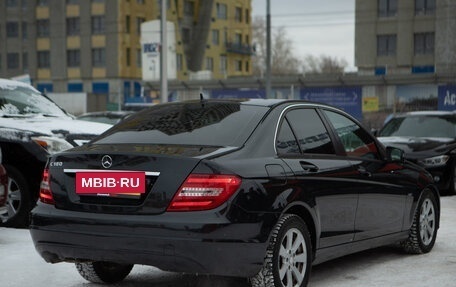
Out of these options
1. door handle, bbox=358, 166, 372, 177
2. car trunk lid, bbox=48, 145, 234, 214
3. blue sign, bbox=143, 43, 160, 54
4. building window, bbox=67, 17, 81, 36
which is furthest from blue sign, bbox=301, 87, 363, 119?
building window, bbox=67, 17, 81, 36

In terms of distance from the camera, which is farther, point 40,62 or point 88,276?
point 40,62

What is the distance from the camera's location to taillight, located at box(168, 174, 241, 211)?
4.47 meters

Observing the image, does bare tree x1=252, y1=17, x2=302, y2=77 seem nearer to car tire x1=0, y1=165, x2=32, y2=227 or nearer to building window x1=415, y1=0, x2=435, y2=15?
building window x1=415, y1=0, x2=435, y2=15

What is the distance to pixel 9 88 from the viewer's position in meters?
9.71

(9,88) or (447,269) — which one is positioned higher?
(9,88)

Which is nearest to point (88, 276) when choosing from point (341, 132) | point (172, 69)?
point (341, 132)

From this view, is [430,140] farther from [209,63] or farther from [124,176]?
[209,63]

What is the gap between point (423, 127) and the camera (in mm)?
13461

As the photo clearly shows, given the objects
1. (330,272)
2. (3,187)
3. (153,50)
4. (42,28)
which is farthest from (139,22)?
(330,272)

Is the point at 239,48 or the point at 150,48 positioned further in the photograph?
the point at 239,48

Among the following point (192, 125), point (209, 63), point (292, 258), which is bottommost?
point (292, 258)

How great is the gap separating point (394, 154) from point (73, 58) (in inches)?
2572

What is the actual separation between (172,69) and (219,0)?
1565 cm

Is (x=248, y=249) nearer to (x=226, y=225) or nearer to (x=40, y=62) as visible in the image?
(x=226, y=225)
